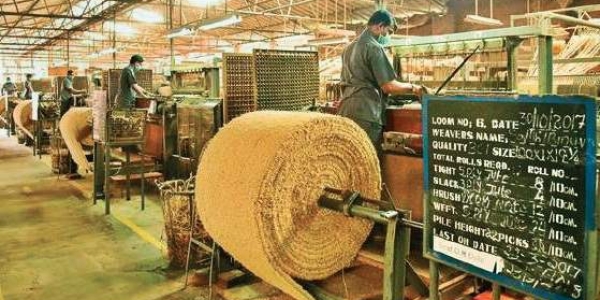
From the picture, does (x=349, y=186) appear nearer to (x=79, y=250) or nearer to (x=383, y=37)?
(x=383, y=37)

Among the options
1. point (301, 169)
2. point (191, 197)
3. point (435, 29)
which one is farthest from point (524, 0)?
point (301, 169)

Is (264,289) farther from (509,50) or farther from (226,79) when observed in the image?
(509,50)

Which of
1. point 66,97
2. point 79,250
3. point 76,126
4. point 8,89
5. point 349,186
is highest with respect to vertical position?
point 8,89

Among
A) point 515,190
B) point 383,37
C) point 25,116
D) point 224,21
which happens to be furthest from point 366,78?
point 25,116

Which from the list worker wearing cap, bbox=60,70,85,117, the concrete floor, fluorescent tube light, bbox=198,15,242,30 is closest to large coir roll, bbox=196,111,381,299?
the concrete floor

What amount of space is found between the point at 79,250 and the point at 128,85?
3949 millimetres

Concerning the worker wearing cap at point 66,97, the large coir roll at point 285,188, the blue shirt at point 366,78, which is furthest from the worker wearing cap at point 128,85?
the large coir roll at point 285,188

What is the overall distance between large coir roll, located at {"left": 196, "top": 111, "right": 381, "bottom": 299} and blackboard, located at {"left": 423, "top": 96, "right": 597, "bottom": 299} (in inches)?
22.5

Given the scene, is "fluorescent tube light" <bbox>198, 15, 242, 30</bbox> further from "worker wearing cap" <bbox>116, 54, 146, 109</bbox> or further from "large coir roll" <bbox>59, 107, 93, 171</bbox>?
"large coir roll" <bbox>59, 107, 93, 171</bbox>

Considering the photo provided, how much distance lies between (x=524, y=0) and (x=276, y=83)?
11.9m

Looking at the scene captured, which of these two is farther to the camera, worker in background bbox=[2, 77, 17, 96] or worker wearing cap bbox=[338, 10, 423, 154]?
worker in background bbox=[2, 77, 17, 96]

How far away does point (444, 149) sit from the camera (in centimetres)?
208

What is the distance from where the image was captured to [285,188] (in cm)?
239

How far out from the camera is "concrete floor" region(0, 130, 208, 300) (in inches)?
164
